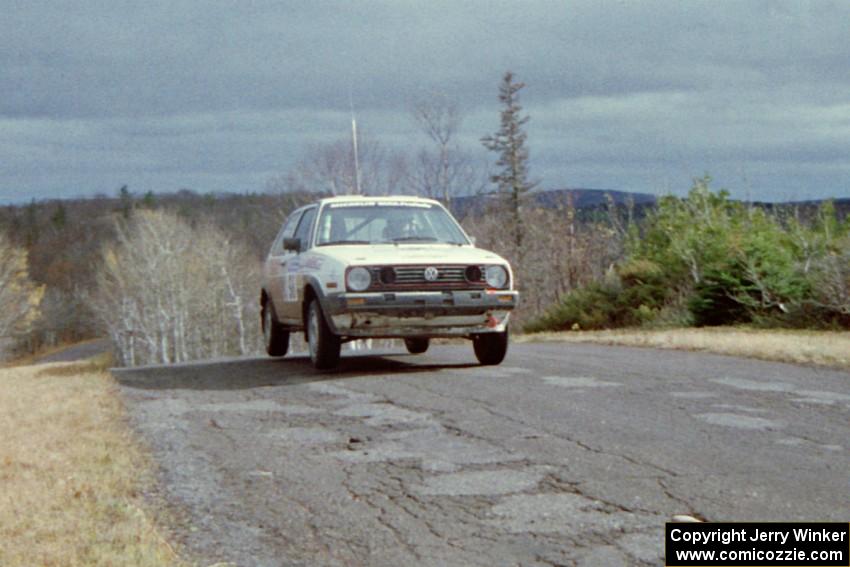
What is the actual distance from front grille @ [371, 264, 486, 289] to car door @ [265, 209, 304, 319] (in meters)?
2.30

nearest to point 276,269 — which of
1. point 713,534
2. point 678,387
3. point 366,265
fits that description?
point 366,265

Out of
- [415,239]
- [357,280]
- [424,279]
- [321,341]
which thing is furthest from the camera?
[415,239]

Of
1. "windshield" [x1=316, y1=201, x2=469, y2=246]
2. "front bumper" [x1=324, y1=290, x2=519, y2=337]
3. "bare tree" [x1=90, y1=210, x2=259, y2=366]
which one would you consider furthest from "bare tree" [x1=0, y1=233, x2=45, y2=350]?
"front bumper" [x1=324, y1=290, x2=519, y2=337]

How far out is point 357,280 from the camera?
34.9ft

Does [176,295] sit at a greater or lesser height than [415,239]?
lesser

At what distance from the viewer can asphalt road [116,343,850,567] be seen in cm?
512

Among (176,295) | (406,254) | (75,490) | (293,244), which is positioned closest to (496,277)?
(406,254)

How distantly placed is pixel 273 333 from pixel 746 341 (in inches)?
238

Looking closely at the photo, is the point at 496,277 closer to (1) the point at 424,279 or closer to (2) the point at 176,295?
(1) the point at 424,279

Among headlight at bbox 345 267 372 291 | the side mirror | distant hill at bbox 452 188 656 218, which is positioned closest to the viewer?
headlight at bbox 345 267 372 291

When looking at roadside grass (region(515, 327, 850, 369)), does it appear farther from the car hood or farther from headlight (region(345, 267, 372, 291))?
headlight (region(345, 267, 372, 291))

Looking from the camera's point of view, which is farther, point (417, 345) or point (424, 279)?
point (417, 345)

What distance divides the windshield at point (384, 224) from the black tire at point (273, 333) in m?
2.17

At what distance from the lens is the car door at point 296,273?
1198 cm
